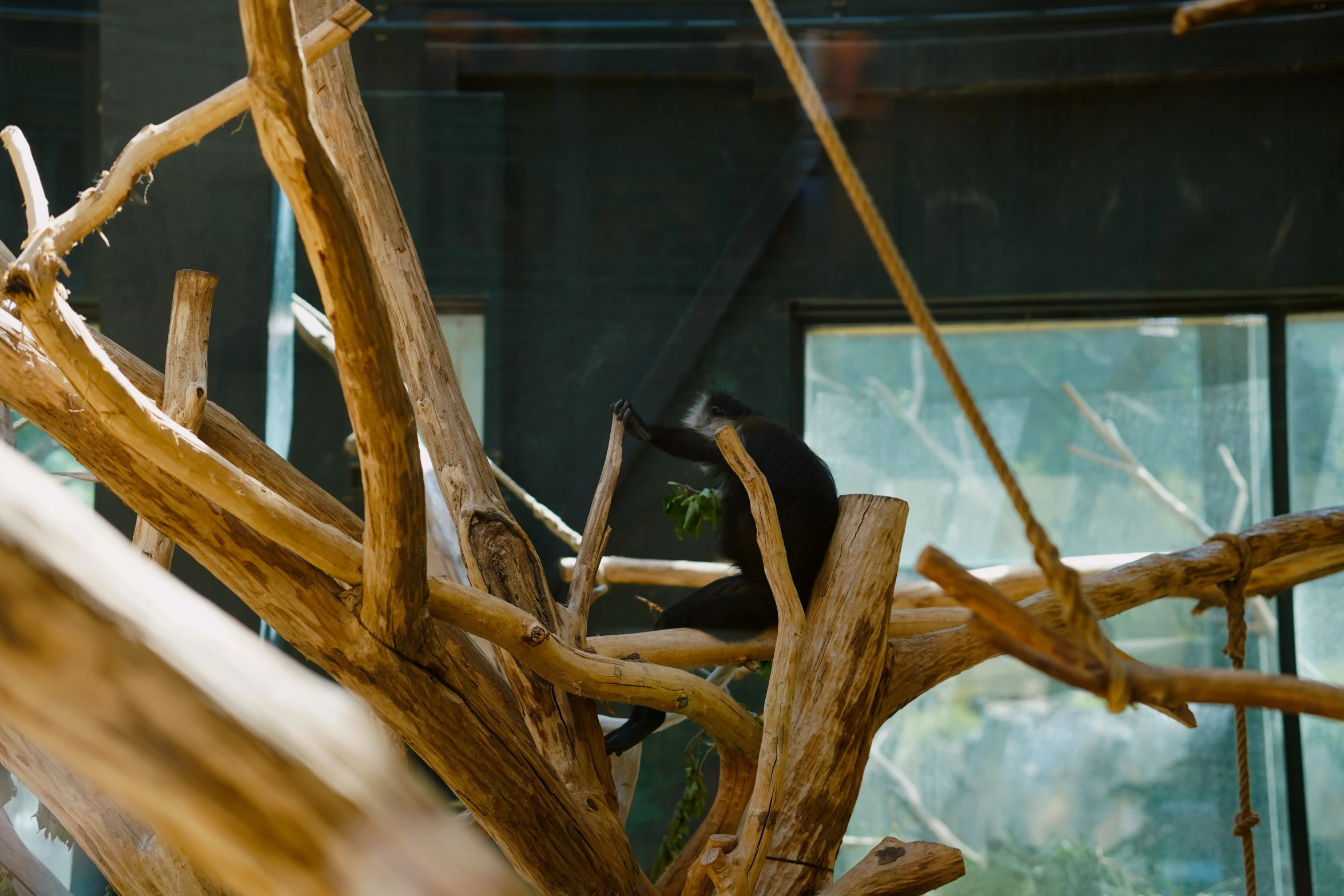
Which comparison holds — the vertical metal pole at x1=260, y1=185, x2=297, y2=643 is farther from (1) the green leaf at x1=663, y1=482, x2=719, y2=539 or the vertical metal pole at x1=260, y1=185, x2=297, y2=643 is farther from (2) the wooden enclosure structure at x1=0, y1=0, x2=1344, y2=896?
(2) the wooden enclosure structure at x1=0, y1=0, x2=1344, y2=896

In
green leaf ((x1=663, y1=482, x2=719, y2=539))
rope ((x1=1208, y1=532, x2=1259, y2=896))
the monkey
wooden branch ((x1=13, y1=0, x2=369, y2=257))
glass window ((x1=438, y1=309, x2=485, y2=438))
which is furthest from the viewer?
glass window ((x1=438, y1=309, x2=485, y2=438))

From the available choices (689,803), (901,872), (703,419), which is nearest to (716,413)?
(703,419)

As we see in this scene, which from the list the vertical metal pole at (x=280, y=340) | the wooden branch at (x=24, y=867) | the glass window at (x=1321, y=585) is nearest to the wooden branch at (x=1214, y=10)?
the wooden branch at (x=24, y=867)

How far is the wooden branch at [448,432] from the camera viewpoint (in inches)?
75.9

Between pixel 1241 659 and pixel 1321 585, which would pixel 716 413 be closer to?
pixel 1241 659

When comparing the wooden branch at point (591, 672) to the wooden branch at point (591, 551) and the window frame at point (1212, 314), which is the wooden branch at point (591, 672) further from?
the window frame at point (1212, 314)

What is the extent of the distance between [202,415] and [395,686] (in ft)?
2.22

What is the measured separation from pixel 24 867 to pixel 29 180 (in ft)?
4.80

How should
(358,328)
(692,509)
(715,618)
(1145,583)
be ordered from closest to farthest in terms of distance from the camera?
1. (358,328)
2. (1145,583)
3. (715,618)
4. (692,509)

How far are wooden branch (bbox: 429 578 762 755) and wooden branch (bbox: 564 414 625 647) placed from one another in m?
0.30

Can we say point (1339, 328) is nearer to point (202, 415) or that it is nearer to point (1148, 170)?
point (1148, 170)

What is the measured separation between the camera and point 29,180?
4.75ft

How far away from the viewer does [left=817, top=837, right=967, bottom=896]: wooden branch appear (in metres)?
1.65

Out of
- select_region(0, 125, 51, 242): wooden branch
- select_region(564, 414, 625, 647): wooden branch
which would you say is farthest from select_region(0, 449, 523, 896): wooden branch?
select_region(564, 414, 625, 647): wooden branch
